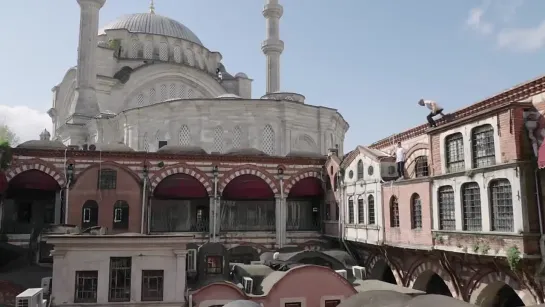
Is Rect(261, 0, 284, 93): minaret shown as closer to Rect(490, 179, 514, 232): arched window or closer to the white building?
the white building

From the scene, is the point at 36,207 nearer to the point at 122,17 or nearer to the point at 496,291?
the point at 496,291

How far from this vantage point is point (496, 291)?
14.0m

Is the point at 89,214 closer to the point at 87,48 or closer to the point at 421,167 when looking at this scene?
the point at 421,167

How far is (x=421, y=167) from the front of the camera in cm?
1759

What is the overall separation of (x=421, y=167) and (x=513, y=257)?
20.3ft

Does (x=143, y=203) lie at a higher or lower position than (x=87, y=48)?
lower

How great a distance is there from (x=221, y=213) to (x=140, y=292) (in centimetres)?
1073

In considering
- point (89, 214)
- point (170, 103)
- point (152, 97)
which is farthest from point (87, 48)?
point (89, 214)

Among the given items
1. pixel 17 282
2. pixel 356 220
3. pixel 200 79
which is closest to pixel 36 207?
pixel 17 282

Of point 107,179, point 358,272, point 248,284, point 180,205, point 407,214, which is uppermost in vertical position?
point 107,179

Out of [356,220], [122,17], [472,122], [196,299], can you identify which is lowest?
[196,299]

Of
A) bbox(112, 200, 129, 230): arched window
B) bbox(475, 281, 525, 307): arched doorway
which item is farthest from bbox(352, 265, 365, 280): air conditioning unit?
bbox(112, 200, 129, 230): arched window

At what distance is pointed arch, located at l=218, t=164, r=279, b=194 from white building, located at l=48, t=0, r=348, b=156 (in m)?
4.30

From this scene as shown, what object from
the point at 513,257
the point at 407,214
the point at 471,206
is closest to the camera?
the point at 513,257
